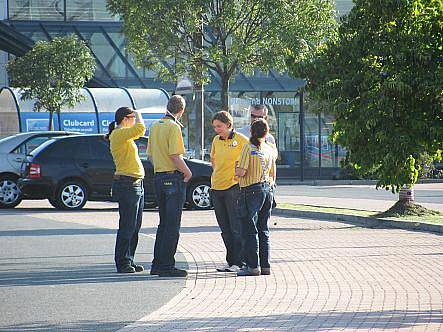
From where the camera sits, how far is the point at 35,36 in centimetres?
4472

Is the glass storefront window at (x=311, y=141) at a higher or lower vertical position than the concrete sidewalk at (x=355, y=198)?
higher

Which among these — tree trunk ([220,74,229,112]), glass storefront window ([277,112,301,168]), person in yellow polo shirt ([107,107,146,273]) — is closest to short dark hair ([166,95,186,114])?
person in yellow polo shirt ([107,107,146,273])

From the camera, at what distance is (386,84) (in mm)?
13852

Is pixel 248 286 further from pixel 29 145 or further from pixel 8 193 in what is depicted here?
pixel 29 145

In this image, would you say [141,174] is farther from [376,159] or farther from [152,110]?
[152,110]

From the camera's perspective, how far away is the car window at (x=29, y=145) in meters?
23.3

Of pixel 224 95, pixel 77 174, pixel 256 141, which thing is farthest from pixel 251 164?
pixel 224 95

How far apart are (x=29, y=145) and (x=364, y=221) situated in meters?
8.60

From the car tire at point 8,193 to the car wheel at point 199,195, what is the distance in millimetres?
3762

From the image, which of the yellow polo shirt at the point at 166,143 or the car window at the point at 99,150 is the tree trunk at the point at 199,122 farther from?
the yellow polo shirt at the point at 166,143

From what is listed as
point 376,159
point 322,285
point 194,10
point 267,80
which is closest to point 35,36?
point 267,80

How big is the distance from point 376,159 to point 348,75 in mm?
1682

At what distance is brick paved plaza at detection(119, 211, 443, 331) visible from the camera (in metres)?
8.27

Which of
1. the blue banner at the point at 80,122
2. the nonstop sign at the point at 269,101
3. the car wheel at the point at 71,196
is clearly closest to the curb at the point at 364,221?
the car wheel at the point at 71,196
